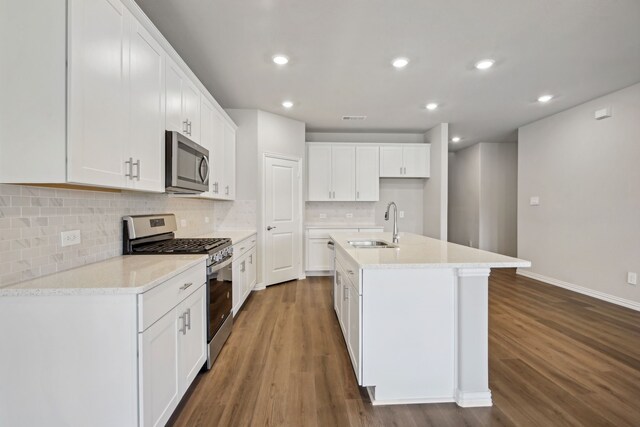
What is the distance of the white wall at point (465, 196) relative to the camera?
21.0 ft

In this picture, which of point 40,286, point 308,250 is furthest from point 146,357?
point 308,250

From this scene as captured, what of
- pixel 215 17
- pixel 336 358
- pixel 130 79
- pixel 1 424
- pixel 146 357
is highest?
pixel 215 17

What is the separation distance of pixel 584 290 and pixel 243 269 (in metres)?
4.53

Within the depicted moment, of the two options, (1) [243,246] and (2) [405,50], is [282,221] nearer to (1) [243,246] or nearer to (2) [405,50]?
(1) [243,246]

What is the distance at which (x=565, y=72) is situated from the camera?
3057 millimetres

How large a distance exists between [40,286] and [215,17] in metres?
2.05

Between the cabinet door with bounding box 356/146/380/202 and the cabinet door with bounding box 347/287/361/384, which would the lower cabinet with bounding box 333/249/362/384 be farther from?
the cabinet door with bounding box 356/146/380/202

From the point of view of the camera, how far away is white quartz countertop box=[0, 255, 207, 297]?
1192mm

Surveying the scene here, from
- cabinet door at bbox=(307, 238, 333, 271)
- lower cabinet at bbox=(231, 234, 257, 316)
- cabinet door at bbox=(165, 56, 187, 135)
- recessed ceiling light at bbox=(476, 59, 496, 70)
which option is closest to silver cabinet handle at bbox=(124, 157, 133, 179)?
cabinet door at bbox=(165, 56, 187, 135)

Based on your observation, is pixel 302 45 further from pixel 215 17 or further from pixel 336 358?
pixel 336 358

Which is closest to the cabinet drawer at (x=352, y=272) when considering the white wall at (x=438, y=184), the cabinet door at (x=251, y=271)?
the cabinet door at (x=251, y=271)

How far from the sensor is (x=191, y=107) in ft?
8.36

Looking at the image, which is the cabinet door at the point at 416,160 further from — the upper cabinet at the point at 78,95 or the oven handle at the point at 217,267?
the upper cabinet at the point at 78,95

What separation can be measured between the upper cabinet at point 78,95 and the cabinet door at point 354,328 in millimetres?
1530
